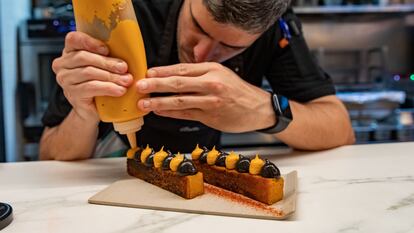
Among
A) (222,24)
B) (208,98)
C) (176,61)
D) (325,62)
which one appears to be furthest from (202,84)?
(325,62)

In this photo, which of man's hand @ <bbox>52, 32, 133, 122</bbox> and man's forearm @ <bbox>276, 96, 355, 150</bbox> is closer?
man's hand @ <bbox>52, 32, 133, 122</bbox>

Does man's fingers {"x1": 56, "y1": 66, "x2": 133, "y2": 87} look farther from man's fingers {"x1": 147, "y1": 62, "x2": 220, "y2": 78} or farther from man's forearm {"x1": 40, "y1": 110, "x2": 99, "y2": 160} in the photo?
man's forearm {"x1": 40, "y1": 110, "x2": 99, "y2": 160}

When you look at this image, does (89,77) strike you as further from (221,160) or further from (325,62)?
(325,62)

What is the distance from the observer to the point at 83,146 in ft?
3.22

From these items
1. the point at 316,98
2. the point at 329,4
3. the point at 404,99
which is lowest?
the point at 404,99

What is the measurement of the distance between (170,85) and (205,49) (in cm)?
20

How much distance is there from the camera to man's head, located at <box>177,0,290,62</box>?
841 millimetres

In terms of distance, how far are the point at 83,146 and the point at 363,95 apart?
173 cm

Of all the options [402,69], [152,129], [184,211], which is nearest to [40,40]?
[152,129]

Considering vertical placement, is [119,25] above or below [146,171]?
above

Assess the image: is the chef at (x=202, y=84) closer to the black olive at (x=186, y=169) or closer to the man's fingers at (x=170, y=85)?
the man's fingers at (x=170, y=85)

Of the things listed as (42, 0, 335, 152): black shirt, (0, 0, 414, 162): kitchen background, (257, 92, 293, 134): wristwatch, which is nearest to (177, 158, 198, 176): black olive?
(257, 92, 293, 134): wristwatch

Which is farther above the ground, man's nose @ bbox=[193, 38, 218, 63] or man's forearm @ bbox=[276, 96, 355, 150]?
man's nose @ bbox=[193, 38, 218, 63]

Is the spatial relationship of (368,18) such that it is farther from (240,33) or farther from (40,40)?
(240,33)
